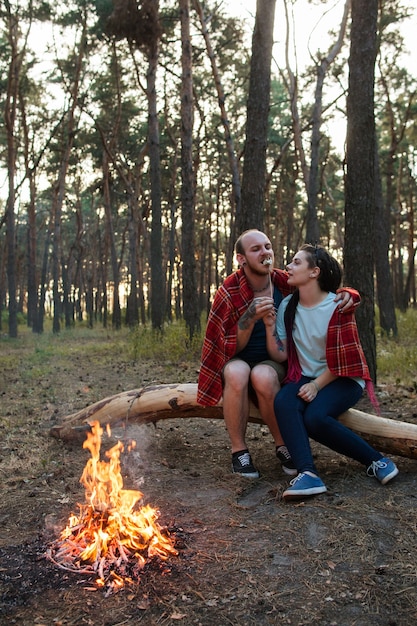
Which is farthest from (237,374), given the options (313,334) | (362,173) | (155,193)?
(155,193)

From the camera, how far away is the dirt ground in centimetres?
257

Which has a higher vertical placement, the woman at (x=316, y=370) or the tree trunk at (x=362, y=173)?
→ the tree trunk at (x=362, y=173)

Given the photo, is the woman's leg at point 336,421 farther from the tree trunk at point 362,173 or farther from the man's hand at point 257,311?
the tree trunk at point 362,173

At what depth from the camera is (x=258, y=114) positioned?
841 centimetres

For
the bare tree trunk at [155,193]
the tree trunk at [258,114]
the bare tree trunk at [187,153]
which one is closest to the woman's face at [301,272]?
the tree trunk at [258,114]

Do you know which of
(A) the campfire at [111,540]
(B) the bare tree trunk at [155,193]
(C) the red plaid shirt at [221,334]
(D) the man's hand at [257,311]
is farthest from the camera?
(B) the bare tree trunk at [155,193]

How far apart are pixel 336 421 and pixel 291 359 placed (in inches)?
22.8

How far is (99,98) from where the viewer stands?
23203 mm

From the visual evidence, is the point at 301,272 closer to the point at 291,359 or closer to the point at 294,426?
the point at 291,359

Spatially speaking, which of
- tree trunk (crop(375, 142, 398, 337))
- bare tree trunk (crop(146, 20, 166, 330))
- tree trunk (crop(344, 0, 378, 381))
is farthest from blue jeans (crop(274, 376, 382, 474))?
bare tree trunk (crop(146, 20, 166, 330))

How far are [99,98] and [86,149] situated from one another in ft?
11.9

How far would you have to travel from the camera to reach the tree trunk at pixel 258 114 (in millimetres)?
8375

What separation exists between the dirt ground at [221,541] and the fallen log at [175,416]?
0.20m

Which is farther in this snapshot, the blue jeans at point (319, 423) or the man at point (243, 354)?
the man at point (243, 354)
